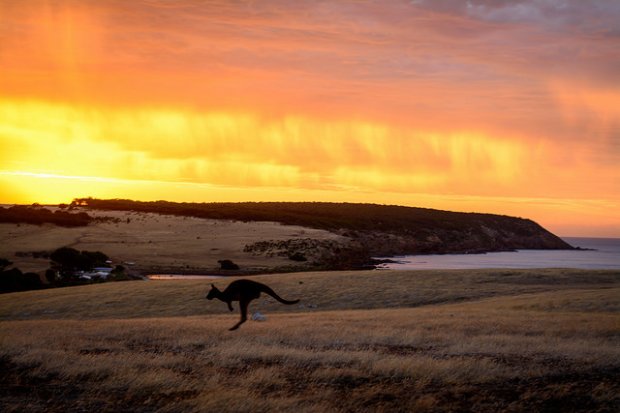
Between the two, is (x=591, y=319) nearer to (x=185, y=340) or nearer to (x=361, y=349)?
(x=361, y=349)

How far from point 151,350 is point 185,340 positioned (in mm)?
1760

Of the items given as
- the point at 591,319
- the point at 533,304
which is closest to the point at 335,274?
the point at 533,304

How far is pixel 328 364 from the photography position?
56.0ft

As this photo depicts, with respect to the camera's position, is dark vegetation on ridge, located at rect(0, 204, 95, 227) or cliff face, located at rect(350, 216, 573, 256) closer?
dark vegetation on ridge, located at rect(0, 204, 95, 227)

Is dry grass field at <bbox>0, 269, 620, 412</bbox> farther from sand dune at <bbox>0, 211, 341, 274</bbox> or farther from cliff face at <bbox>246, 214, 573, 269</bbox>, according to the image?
cliff face at <bbox>246, 214, 573, 269</bbox>

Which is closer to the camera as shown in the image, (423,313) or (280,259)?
(423,313)

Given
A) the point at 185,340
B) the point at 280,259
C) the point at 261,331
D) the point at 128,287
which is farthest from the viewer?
the point at 280,259

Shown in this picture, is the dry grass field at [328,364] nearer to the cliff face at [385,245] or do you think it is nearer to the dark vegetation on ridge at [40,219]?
the cliff face at [385,245]

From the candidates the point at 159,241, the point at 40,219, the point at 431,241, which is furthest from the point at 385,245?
the point at 40,219

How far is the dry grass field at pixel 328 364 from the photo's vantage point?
13.8 m

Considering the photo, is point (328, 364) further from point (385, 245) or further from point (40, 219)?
point (385, 245)

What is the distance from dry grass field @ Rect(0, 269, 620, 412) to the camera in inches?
542

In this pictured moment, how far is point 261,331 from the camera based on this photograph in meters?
23.2

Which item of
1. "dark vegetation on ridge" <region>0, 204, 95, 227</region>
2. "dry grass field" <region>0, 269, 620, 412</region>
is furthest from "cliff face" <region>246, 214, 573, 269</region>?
"dry grass field" <region>0, 269, 620, 412</region>
